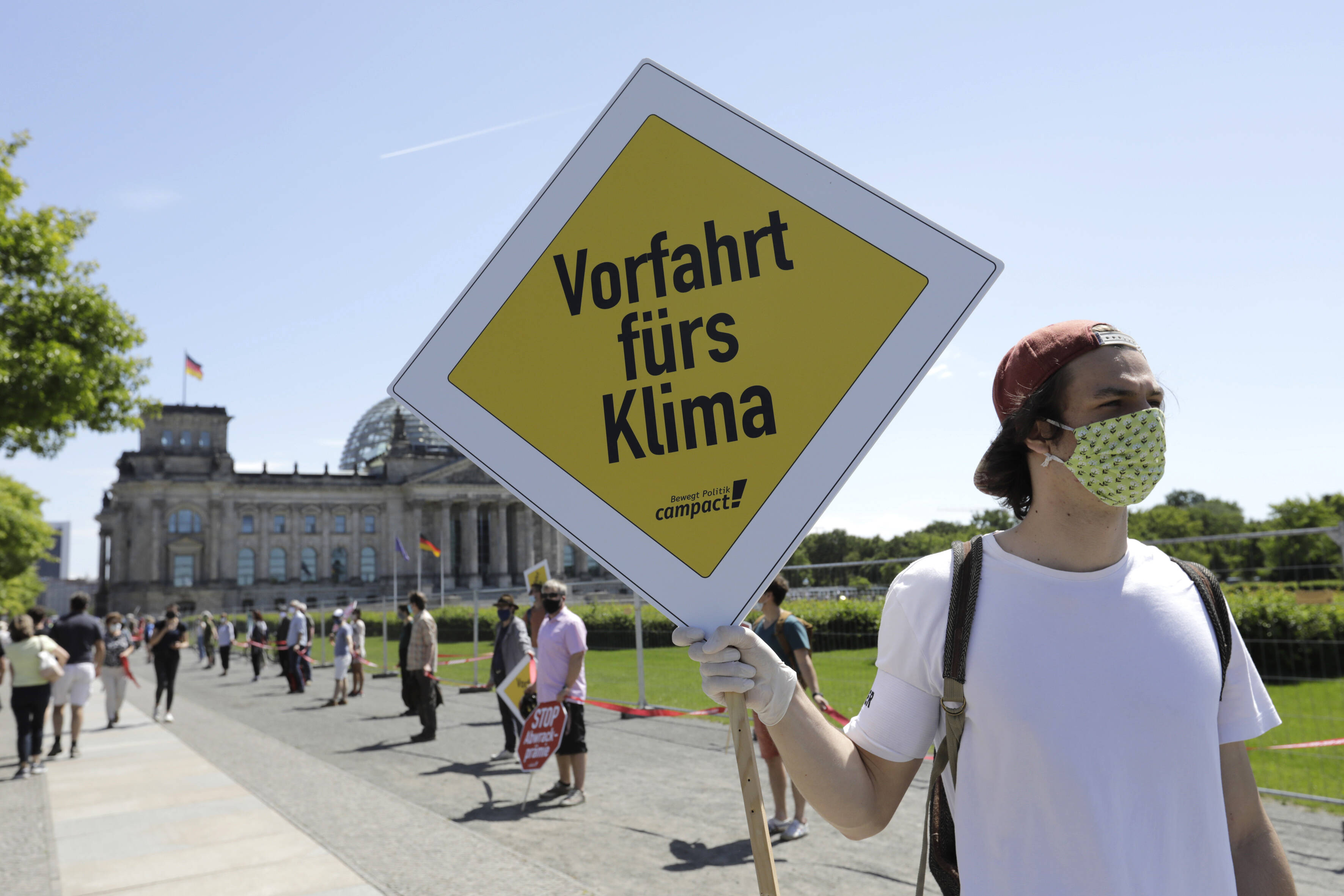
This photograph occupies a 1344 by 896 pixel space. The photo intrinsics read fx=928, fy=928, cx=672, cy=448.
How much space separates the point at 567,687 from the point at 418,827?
1.78 metres

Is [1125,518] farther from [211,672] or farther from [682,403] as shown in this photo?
[211,672]

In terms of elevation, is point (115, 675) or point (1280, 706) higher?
point (115, 675)

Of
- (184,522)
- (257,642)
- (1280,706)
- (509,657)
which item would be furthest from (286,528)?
(1280,706)

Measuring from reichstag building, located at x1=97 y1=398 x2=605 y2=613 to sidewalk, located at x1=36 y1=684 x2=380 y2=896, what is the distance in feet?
243

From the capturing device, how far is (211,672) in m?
30.8

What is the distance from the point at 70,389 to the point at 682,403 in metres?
16.2

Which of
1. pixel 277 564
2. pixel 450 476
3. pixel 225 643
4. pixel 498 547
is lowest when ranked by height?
pixel 225 643

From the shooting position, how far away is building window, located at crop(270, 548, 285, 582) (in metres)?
87.6

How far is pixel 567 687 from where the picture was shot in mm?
8836

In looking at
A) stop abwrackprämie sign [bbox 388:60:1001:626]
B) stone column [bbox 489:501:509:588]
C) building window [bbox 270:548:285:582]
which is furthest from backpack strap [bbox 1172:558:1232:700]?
stone column [bbox 489:501:509:588]

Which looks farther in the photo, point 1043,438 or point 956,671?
point 1043,438

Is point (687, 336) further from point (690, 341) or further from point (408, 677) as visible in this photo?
point (408, 677)

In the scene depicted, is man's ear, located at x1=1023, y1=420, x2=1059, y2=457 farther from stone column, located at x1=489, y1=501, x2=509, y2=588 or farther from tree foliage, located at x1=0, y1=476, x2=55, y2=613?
stone column, located at x1=489, y1=501, x2=509, y2=588

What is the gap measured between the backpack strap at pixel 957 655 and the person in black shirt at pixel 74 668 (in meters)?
13.1
